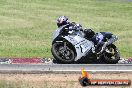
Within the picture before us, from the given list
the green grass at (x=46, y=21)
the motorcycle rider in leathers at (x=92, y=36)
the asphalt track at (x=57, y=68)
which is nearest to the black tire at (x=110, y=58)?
the motorcycle rider in leathers at (x=92, y=36)

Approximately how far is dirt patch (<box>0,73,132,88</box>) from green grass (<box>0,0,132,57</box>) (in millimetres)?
4280

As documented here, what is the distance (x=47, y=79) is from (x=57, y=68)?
39.8 inches

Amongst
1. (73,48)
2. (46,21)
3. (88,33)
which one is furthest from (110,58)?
(46,21)

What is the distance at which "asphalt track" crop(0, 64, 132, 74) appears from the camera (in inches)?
515

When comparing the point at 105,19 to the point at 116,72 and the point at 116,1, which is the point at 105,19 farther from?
the point at 116,72

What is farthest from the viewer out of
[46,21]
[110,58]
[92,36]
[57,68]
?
[46,21]

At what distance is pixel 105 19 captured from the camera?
3003cm

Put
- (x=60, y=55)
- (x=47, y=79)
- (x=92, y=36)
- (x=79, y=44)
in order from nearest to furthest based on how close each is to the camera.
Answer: (x=47, y=79)
(x=60, y=55)
(x=79, y=44)
(x=92, y=36)

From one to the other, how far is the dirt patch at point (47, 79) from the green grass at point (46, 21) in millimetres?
4280

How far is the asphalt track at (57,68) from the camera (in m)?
13.1

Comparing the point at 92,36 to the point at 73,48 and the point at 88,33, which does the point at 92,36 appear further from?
the point at 73,48

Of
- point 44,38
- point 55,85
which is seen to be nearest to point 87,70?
point 55,85

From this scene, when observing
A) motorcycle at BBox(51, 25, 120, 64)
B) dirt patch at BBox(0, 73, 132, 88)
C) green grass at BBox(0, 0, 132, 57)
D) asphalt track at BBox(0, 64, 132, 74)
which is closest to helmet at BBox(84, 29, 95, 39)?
motorcycle at BBox(51, 25, 120, 64)

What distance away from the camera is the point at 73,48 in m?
14.3
